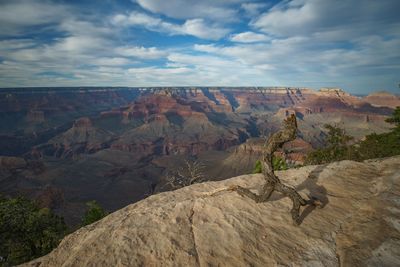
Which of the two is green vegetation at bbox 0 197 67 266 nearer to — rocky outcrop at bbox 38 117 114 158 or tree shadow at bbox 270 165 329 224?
tree shadow at bbox 270 165 329 224

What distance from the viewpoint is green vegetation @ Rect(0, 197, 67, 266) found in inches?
758

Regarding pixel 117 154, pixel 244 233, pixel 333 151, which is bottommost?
pixel 117 154

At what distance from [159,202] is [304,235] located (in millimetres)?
5017

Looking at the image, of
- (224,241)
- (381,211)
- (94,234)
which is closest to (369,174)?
(381,211)

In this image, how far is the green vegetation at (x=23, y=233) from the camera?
19250mm

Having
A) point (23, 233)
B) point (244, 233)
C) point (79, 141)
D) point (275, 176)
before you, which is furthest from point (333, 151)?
point (79, 141)

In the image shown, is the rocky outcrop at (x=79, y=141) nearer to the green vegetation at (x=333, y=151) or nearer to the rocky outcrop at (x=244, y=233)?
the green vegetation at (x=333, y=151)

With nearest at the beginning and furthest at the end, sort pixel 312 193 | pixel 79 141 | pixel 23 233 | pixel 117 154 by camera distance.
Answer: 1. pixel 312 193
2. pixel 23 233
3. pixel 117 154
4. pixel 79 141

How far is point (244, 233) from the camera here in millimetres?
6910

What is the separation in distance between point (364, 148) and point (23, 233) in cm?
3972

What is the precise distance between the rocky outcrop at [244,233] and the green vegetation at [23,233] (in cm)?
1492

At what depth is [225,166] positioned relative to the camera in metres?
104

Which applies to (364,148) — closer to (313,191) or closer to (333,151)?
(333,151)

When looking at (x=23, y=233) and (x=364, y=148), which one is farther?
(x=364, y=148)
